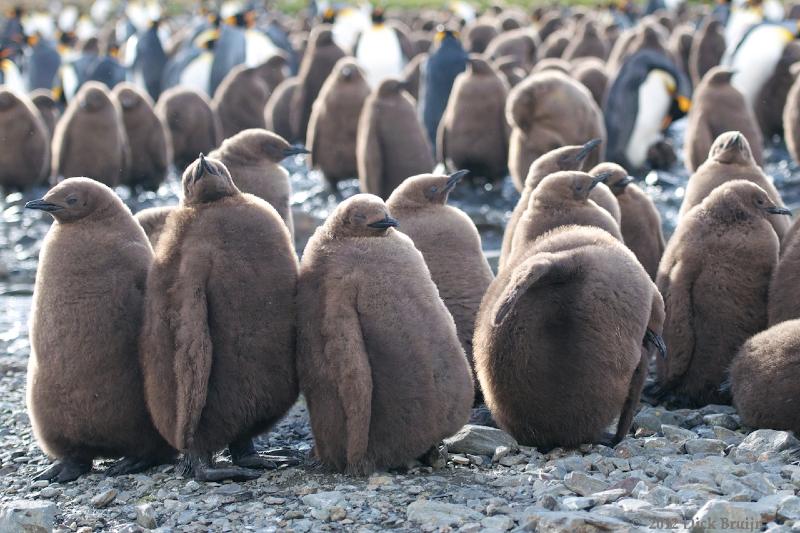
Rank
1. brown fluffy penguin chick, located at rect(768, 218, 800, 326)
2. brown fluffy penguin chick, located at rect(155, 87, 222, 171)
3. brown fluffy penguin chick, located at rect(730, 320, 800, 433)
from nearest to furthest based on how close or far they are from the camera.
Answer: brown fluffy penguin chick, located at rect(730, 320, 800, 433), brown fluffy penguin chick, located at rect(768, 218, 800, 326), brown fluffy penguin chick, located at rect(155, 87, 222, 171)

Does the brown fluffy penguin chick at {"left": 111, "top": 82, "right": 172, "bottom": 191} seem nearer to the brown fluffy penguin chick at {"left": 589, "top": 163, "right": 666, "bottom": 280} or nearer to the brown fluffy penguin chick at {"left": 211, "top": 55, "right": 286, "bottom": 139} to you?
the brown fluffy penguin chick at {"left": 211, "top": 55, "right": 286, "bottom": 139}

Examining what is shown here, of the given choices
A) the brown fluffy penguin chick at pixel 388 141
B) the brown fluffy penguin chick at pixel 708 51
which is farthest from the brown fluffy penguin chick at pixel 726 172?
the brown fluffy penguin chick at pixel 708 51

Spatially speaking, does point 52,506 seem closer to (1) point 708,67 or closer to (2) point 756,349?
(2) point 756,349

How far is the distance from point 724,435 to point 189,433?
230 cm

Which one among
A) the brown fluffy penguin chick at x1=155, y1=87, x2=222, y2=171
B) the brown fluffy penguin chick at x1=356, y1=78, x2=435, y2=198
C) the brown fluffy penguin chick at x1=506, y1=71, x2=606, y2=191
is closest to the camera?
the brown fluffy penguin chick at x1=506, y1=71, x2=606, y2=191

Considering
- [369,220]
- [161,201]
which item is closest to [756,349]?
[369,220]

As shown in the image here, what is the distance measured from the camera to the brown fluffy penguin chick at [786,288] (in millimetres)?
5527

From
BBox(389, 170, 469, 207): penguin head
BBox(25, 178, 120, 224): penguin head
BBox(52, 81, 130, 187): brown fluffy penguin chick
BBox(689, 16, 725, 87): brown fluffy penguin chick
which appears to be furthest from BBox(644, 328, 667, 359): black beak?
BBox(689, 16, 725, 87): brown fluffy penguin chick

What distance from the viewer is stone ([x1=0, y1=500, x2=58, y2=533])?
435cm

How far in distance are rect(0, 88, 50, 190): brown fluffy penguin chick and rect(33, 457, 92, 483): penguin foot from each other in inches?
300

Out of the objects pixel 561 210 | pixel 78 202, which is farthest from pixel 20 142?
pixel 561 210

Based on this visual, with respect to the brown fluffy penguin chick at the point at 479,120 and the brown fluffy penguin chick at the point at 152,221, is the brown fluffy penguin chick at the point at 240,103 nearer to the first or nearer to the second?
the brown fluffy penguin chick at the point at 479,120

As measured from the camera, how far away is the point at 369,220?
193 inches

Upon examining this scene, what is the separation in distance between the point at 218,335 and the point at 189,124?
8.86m
